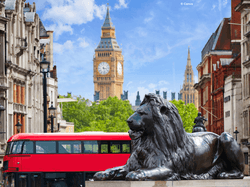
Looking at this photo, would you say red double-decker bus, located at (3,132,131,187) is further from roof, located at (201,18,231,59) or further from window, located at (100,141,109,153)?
roof, located at (201,18,231,59)

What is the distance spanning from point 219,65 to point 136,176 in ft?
233

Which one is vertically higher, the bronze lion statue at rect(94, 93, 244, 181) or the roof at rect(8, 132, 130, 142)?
the bronze lion statue at rect(94, 93, 244, 181)

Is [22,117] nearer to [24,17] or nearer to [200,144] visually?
[24,17]

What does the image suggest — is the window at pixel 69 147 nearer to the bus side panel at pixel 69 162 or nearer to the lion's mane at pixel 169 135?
the bus side panel at pixel 69 162

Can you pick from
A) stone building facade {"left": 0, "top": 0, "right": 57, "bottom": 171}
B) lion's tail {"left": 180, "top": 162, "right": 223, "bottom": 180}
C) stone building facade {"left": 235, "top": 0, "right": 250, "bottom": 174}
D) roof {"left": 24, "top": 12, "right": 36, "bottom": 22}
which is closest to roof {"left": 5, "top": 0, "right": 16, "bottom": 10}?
stone building facade {"left": 0, "top": 0, "right": 57, "bottom": 171}

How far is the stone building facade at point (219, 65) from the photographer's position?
7219 cm

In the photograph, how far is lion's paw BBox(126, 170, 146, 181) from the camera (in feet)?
22.7

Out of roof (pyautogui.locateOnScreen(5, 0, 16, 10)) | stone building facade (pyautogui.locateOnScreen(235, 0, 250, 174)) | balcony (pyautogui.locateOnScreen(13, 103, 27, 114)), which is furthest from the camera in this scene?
stone building facade (pyautogui.locateOnScreen(235, 0, 250, 174))

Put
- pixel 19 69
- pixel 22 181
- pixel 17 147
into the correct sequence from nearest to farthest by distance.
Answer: pixel 22 181
pixel 17 147
pixel 19 69

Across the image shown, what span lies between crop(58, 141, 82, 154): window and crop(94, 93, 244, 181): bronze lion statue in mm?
19529

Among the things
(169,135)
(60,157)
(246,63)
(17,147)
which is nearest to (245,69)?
(246,63)

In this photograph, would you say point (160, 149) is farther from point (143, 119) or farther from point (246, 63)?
point (246, 63)

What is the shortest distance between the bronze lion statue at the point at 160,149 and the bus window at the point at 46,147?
1939cm

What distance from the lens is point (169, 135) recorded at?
7.23 metres
